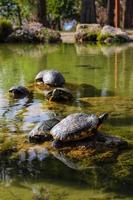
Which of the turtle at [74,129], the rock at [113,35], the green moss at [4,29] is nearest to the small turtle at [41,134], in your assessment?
the turtle at [74,129]

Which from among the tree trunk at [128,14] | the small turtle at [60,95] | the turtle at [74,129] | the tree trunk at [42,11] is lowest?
the tree trunk at [128,14]

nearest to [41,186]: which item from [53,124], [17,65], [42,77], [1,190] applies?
[1,190]

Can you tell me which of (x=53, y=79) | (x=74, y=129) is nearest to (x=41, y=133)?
(x=74, y=129)

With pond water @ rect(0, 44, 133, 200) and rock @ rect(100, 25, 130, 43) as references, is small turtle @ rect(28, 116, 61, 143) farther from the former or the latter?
rock @ rect(100, 25, 130, 43)

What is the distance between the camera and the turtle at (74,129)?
5293 millimetres

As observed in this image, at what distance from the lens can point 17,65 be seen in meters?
13.4

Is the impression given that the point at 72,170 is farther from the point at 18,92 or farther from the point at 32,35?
the point at 32,35

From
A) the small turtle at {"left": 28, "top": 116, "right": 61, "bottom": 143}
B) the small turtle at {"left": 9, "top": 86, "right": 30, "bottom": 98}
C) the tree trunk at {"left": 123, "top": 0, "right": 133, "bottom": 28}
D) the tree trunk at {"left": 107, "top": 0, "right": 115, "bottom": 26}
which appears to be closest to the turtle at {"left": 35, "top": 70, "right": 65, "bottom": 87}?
the small turtle at {"left": 9, "top": 86, "right": 30, "bottom": 98}

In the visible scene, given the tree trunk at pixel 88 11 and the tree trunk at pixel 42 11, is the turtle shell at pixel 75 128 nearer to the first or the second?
the tree trunk at pixel 42 11

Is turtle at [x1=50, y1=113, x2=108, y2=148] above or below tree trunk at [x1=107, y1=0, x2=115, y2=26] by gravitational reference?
above

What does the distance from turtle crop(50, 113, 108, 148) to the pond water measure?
0.22 metres

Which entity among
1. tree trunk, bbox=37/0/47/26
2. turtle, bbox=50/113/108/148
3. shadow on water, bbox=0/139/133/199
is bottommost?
tree trunk, bbox=37/0/47/26

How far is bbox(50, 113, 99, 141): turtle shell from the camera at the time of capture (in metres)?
5.29

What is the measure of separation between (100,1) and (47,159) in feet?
114
